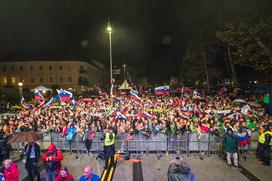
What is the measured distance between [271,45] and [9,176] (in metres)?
19.6

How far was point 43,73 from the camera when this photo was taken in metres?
77.8

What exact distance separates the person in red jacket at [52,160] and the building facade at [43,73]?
7000 cm

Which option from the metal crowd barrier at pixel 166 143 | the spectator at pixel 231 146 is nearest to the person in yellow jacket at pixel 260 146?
the metal crowd barrier at pixel 166 143

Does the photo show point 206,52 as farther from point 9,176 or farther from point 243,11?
point 9,176

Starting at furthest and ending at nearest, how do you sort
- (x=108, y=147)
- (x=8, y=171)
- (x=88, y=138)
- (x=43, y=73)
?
1. (x=43, y=73)
2. (x=88, y=138)
3. (x=108, y=147)
4. (x=8, y=171)

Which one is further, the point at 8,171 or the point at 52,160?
the point at 52,160

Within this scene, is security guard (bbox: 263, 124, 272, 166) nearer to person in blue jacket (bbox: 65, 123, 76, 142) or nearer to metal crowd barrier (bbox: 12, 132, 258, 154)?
metal crowd barrier (bbox: 12, 132, 258, 154)

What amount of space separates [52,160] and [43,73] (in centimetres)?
7468

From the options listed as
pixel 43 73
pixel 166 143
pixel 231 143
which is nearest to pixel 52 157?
pixel 166 143

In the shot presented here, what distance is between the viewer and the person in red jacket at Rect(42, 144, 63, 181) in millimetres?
7766

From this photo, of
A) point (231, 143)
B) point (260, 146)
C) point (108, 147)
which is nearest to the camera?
point (231, 143)

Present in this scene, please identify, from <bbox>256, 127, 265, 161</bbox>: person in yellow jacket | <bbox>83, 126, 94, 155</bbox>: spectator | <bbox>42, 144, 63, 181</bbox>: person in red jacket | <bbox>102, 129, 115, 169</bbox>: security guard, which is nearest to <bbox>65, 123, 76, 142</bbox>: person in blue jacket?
<bbox>83, 126, 94, 155</bbox>: spectator

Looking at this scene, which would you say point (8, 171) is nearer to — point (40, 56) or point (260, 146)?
point (260, 146)

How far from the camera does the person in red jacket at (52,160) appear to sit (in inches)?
306
